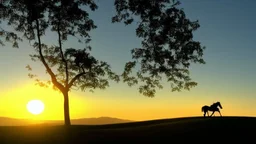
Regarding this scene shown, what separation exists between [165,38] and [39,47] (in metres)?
16.3

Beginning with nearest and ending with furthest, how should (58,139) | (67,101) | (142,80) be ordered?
1. (58,139)
2. (67,101)
3. (142,80)

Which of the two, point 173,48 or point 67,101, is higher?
point 173,48

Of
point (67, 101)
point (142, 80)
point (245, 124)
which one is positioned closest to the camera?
point (245, 124)

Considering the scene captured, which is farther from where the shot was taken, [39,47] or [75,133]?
[39,47]

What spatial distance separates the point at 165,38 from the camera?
51.0m

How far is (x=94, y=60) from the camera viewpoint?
51469 mm

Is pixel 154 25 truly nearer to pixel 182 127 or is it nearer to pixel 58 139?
pixel 182 127

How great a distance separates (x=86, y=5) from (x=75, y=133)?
59.2 feet

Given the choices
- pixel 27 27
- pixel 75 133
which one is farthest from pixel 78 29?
pixel 75 133

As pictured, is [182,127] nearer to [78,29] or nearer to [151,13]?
[151,13]

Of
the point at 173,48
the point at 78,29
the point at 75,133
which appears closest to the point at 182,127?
the point at 75,133

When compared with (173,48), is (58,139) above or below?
below

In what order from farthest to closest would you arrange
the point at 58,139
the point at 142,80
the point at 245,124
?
the point at 142,80
the point at 245,124
the point at 58,139

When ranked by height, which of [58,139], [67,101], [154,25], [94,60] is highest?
[154,25]
